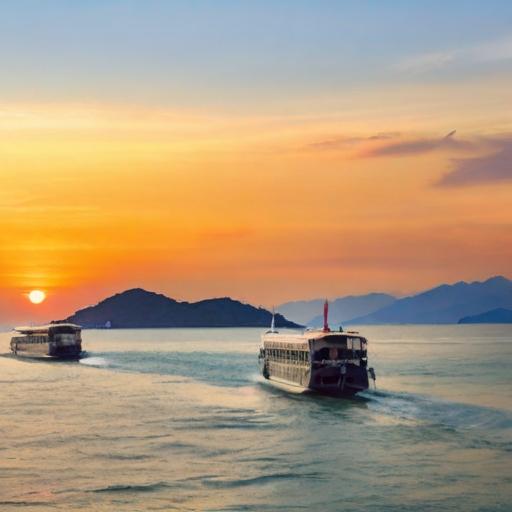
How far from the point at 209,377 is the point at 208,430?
59281mm

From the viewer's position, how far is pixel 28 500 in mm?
41875

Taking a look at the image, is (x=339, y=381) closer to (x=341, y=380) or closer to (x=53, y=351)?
(x=341, y=380)

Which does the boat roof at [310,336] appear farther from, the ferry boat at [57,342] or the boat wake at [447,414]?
the ferry boat at [57,342]

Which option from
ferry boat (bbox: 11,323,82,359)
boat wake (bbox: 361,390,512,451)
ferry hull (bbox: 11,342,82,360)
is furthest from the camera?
ferry boat (bbox: 11,323,82,359)

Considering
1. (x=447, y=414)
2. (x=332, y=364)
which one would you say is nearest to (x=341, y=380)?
(x=332, y=364)

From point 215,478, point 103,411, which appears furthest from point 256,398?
point 215,478

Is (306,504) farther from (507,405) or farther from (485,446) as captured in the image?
(507,405)

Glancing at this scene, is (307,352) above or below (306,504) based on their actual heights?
above

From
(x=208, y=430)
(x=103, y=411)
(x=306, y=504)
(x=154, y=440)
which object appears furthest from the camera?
(x=103, y=411)

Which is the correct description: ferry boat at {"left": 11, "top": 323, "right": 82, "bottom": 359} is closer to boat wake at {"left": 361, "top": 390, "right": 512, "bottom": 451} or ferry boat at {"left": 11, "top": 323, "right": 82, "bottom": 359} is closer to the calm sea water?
the calm sea water

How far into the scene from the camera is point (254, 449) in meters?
Result: 55.8

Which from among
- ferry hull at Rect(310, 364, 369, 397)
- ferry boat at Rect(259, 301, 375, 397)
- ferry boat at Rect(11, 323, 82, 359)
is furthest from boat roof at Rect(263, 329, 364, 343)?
ferry boat at Rect(11, 323, 82, 359)

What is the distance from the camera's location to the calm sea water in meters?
42.3

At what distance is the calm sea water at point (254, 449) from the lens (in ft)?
139
